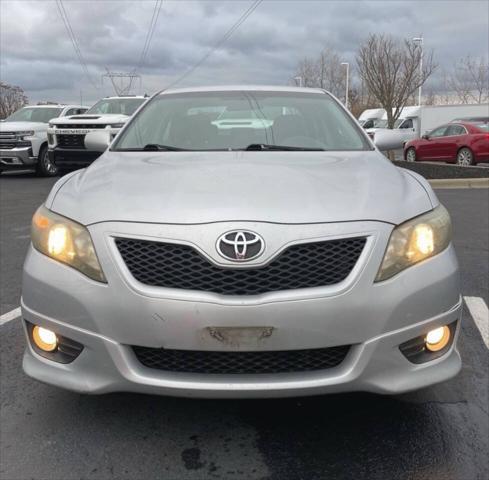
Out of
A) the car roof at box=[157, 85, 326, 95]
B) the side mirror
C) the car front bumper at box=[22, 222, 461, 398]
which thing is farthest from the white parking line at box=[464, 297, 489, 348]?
the side mirror

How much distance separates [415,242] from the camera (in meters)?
2.27

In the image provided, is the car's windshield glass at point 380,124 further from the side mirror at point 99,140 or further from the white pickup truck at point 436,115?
the side mirror at point 99,140

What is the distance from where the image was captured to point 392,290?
2.13m

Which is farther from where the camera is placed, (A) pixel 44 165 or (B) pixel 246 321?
(A) pixel 44 165

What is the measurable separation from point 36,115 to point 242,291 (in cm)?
1421

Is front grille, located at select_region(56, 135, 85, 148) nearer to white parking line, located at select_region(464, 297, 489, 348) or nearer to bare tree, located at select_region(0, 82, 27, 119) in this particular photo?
white parking line, located at select_region(464, 297, 489, 348)

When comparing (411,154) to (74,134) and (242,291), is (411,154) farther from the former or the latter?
(242,291)

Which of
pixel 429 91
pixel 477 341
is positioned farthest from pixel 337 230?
pixel 429 91

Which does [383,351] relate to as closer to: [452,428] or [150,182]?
[452,428]

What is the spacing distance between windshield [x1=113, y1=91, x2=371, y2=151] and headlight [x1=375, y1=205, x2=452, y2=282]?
3.78 ft

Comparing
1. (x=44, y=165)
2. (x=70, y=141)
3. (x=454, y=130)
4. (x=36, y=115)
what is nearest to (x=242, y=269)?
(x=70, y=141)

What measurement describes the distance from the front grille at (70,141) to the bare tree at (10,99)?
24608mm

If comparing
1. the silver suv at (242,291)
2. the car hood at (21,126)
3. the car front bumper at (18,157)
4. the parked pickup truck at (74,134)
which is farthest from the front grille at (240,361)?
the car hood at (21,126)

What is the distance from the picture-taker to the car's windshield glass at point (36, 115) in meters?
14.5
